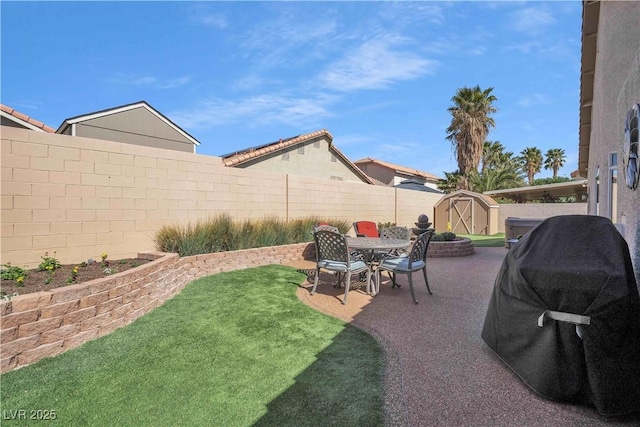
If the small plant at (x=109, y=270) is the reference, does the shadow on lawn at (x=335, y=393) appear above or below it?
below

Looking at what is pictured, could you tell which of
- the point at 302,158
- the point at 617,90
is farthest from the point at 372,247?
the point at 302,158

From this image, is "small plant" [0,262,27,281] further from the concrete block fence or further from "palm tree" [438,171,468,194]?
"palm tree" [438,171,468,194]

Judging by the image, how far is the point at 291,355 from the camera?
10.9ft

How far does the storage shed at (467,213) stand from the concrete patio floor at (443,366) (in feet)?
45.6

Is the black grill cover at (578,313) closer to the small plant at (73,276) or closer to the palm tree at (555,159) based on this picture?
the small plant at (73,276)

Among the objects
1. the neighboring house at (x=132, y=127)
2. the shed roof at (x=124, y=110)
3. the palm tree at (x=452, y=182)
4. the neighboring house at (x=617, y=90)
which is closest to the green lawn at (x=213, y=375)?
the neighboring house at (x=617, y=90)

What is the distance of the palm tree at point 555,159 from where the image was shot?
132ft

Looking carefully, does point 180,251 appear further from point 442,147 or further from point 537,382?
point 442,147

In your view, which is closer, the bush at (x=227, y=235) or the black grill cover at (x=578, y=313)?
the black grill cover at (x=578, y=313)

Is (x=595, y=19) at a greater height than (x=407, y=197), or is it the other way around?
(x=595, y=19)

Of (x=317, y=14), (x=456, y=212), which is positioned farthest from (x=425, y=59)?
(x=456, y=212)

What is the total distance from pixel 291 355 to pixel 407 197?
1417 centimetres

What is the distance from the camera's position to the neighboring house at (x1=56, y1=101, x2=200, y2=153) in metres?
13.6

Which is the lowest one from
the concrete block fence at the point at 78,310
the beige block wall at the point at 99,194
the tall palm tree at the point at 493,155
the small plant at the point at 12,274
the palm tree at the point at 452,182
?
the concrete block fence at the point at 78,310
